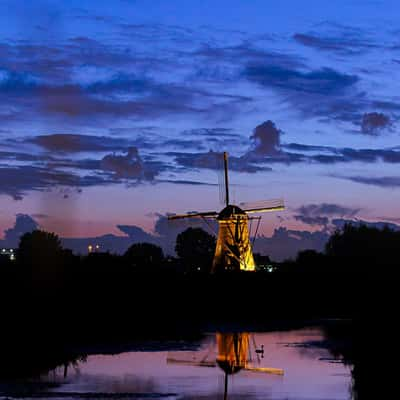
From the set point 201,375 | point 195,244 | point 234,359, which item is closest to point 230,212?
point 234,359

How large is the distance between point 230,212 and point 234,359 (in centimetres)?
4857

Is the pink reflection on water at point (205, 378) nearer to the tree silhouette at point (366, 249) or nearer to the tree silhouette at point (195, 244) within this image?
the tree silhouette at point (366, 249)

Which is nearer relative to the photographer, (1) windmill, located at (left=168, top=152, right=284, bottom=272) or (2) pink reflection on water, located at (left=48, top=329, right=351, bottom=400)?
(2) pink reflection on water, located at (left=48, top=329, right=351, bottom=400)

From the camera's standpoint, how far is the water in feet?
98.1

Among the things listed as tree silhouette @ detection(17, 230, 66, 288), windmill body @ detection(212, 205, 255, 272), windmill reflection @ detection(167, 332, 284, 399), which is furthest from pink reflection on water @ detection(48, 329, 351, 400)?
windmill body @ detection(212, 205, 255, 272)

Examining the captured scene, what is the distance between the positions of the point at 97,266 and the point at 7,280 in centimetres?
2179

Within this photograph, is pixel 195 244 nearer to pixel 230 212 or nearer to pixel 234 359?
pixel 230 212

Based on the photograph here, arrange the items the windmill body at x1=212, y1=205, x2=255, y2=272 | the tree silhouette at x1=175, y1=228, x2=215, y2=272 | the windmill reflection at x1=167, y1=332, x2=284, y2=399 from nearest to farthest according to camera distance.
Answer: the windmill reflection at x1=167, y1=332, x2=284, y2=399, the windmill body at x1=212, y1=205, x2=255, y2=272, the tree silhouette at x1=175, y1=228, x2=215, y2=272

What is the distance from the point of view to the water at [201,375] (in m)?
29.9

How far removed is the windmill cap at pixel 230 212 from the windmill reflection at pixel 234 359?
38311 millimetres

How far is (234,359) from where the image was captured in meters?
40.2

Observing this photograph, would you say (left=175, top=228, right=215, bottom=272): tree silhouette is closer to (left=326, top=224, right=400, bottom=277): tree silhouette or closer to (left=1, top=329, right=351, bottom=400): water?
(left=326, top=224, right=400, bottom=277): tree silhouette

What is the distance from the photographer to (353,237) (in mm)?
125188

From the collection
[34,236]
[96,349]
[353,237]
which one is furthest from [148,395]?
[353,237]
